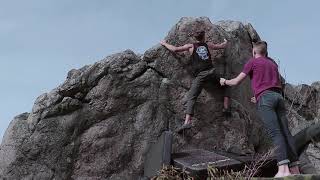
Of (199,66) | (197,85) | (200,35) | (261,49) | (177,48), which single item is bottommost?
(261,49)

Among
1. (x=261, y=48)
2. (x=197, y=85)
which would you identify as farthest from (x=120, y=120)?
(x=261, y=48)

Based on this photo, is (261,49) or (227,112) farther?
(227,112)

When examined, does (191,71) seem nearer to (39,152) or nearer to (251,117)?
(251,117)

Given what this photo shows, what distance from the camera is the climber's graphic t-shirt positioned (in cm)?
1177

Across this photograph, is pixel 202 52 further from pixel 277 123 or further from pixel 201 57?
pixel 277 123

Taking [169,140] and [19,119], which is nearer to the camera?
[169,140]

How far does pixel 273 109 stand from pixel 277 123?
0.72 feet

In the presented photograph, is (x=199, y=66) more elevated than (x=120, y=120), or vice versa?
(x=199, y=66)

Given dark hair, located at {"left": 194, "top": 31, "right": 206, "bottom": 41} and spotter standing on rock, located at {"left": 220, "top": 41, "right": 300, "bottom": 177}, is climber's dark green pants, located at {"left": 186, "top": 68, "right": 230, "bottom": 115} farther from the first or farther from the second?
spotter standing on rock, located at {"left": 220, "top": 41, "right": 300, "bottom": 177}

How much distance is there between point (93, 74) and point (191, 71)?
2282 mm

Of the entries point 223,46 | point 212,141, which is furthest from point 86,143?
point 223,46

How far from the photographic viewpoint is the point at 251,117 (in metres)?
12.9

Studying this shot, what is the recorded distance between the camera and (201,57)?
1177 cm

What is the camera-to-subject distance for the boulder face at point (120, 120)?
11.4 m
